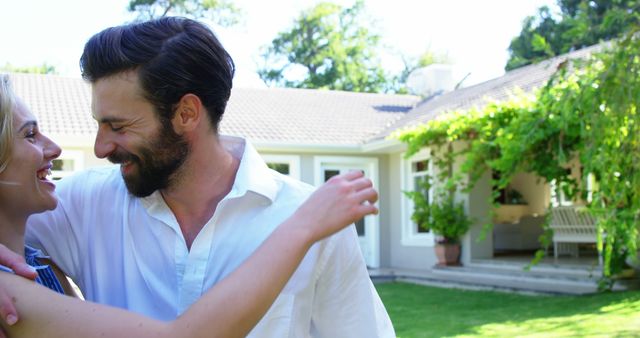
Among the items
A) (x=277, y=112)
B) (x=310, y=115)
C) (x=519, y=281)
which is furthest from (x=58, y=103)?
(x=519, y=281)

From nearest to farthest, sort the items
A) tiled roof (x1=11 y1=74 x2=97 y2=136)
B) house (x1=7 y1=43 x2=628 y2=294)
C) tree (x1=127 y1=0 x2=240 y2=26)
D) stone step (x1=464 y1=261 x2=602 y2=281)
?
Answer: stone step (x1=464 y1=261 x2=602 y2=281), house (x1=7 y1=43 x2=628 y2=294), tiled roof (x1=11 y1=74 x2=97 y2=136), tree (x1=127 y1=0 x2=240 y2=26)

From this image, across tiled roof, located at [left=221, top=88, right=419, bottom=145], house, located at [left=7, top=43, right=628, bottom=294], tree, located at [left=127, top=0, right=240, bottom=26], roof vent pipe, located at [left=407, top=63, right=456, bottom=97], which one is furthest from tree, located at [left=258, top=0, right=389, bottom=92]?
house, located at [left=7, top=43, right=628, bottom=294]

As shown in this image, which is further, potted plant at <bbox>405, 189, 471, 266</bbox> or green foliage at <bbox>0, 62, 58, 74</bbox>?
green foliage at <bbox>0, 62, 58, 74</bbox>

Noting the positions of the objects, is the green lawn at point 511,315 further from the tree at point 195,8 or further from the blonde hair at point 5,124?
the tree at point 195,8

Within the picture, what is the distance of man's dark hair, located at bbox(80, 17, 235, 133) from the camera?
1.93m

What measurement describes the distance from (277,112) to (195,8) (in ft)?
66.6

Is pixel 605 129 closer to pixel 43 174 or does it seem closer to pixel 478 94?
pixel 43 174

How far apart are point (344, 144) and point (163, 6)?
877 inches

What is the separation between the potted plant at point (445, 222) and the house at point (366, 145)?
0.82ft

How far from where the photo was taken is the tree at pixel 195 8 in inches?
1416

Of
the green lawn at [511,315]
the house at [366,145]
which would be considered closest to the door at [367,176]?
the house at [366,145]

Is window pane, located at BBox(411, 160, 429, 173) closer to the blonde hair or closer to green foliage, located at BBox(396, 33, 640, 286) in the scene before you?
green foliage, located at BBox(396, 33, 640, 286)

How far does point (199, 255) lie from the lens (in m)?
1.94

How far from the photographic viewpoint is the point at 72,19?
3734 centimetres
